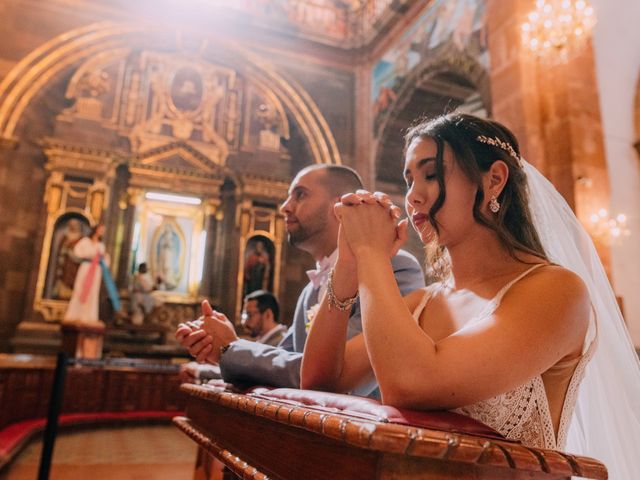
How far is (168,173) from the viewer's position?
12062 millimetres

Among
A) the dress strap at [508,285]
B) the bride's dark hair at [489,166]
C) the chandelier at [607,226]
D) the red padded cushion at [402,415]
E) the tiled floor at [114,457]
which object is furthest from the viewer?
the chandelier at [607,226]

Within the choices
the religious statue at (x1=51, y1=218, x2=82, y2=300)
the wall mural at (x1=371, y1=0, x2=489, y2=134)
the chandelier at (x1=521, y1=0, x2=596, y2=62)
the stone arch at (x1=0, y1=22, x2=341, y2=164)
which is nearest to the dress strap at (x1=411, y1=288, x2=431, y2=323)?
the chandelier at (x1=521, y1=0, x2=596, y2=62)

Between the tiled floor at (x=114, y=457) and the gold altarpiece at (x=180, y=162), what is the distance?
480cm

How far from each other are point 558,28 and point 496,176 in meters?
6.43

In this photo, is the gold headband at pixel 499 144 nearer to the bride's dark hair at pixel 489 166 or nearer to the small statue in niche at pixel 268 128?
the bride's dark hair at pixel 489 166

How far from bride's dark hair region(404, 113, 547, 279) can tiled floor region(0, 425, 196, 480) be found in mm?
4054

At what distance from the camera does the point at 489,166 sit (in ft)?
4.48

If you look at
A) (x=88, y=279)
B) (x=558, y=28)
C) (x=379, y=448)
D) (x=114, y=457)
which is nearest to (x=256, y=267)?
(x=88, y=279)

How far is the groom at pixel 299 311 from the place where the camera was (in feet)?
5.47

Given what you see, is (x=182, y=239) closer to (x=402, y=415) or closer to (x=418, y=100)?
(x=418, y=100)

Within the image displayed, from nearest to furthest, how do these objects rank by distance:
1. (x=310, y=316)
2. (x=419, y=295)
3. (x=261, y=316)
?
(x=419, y=295), (x=310, y=316), (x=261, y=316)

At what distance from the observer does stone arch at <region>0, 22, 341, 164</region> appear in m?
10.6

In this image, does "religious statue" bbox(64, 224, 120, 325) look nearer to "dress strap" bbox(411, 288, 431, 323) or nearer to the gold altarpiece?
the gold altarpiece

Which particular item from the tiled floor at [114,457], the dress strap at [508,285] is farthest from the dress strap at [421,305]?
the tiled floor at [114,457]
